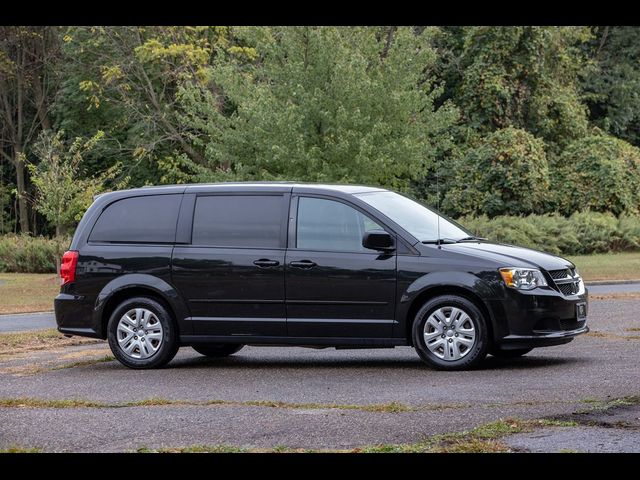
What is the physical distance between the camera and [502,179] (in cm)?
4025

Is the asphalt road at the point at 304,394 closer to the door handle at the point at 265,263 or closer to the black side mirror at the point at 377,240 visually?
the door handle at the point at 265,263

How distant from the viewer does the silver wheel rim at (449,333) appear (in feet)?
36.6

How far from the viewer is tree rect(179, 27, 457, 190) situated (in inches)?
1161

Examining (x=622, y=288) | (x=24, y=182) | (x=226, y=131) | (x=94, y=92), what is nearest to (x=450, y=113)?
(x=226, y=131)

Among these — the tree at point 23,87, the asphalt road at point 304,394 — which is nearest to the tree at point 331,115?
the asphalt road at point 304,394

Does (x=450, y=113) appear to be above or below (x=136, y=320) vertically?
above

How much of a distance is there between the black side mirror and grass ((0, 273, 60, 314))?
40.8 ft

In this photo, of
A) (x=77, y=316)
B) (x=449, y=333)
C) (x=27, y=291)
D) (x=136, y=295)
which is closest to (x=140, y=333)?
(x=136, y=295)

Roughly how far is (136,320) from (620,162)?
31.4 metres

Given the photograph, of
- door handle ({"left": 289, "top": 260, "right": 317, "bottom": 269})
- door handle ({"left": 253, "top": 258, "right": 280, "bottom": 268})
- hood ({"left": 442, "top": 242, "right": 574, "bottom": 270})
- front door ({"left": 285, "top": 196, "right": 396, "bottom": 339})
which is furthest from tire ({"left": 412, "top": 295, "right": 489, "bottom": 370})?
door handle ({"left": 253, "top": 258, "right": 280, "bottom": 268})

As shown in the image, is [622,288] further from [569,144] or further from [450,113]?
[569,144]

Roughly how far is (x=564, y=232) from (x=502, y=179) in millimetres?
4622

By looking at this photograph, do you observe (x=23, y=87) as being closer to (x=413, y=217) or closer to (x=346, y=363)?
(x=346, y=363)

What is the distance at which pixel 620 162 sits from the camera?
40969 millimetres
